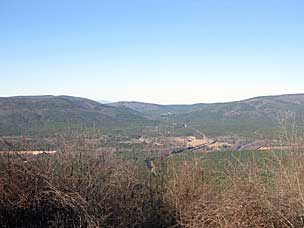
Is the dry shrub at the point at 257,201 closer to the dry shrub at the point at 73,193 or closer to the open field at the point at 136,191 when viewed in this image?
the open field at the point at 136,191

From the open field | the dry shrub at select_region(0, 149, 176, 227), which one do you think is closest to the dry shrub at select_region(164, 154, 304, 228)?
the open field

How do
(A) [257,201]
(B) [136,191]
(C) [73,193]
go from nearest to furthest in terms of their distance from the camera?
(A) [257,201]
(C) [73,193]
(B) [136,191]

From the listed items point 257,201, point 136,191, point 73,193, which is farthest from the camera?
point 136,191

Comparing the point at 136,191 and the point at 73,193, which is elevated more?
the point at 73,193

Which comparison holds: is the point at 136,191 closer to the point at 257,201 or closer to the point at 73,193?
the point at 73,193

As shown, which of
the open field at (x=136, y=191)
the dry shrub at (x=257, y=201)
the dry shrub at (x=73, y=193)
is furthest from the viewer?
the dry shrub at (x=73, y=193)

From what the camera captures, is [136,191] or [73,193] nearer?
[73,193]

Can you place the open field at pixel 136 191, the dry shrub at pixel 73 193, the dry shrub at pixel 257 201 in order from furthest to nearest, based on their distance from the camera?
1. the dry shrub at pixel 73 193
2. the open field at pixel 136 191
3. the dry shrub at pixel 257 201

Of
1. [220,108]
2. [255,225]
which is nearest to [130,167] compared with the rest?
[255,225]

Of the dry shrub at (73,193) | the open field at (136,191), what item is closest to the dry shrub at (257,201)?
the open field at (136,191)

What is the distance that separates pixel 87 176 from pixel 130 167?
141 cm

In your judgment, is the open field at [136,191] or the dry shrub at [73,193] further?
the dry shrub at [73,193]

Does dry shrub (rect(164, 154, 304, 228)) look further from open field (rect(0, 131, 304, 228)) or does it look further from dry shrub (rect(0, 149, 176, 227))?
dry shrub (rect(0, 149, 176, 227))

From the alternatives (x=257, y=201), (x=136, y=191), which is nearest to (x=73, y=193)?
(x=136, y=191)
